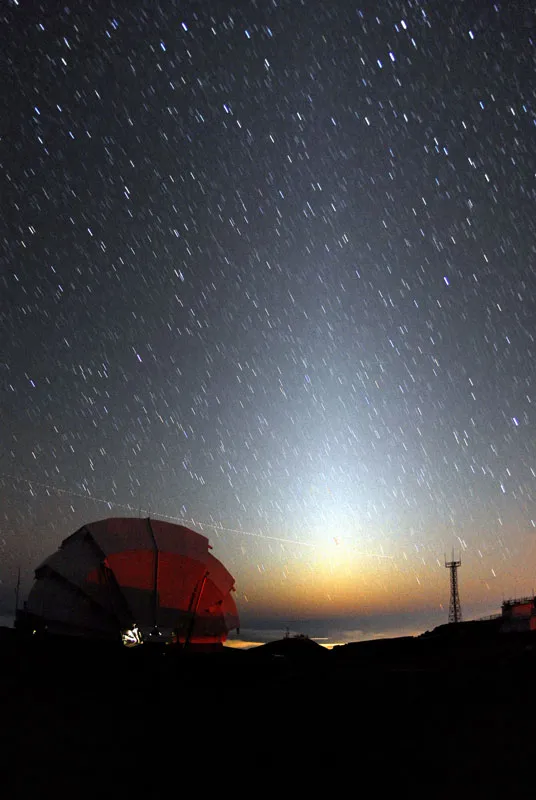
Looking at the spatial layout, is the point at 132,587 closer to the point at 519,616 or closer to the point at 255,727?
the point at 255,727

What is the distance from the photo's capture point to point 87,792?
262 inches

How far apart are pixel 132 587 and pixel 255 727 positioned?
2274 cm

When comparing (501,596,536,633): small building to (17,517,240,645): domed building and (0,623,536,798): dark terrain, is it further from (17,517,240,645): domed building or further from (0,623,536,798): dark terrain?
(0,623,536,798): dark terrain

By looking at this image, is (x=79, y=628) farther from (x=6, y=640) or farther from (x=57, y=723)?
(x=57, y=723)

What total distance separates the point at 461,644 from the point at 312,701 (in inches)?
757

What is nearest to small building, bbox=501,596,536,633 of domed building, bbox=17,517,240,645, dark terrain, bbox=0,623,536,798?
domed building, bbox=17,517,240,645

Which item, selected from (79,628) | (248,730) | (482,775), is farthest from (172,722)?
(79,628)

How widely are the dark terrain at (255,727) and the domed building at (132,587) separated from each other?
61.9 ft

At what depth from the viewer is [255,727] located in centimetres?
873

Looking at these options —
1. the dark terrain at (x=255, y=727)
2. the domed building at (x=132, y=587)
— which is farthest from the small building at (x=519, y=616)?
the dark terrain at (x=255, y=727)

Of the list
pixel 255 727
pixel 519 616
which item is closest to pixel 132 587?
pixel 255 727

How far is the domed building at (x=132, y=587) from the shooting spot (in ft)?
97.6

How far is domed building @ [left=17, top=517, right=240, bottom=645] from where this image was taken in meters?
29.8

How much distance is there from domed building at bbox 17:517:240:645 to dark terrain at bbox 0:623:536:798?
18.9m
